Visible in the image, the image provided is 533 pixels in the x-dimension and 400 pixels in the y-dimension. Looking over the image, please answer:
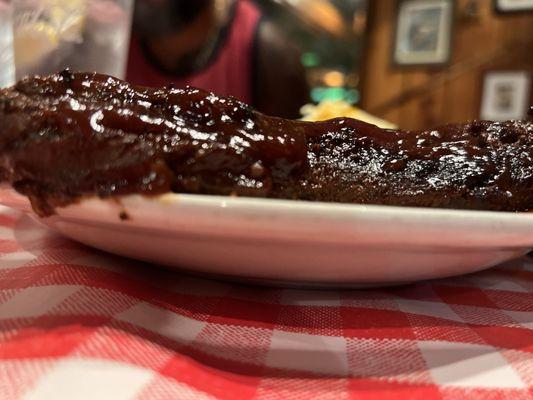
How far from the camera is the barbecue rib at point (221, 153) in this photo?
41 centimetres

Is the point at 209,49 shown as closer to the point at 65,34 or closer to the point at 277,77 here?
the point at 277,77

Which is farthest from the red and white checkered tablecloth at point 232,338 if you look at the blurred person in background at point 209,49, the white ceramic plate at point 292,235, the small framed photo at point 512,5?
the small framed photo at point 512,5

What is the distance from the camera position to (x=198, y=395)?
1.08 feet

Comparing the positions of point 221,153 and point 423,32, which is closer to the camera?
point 221,153

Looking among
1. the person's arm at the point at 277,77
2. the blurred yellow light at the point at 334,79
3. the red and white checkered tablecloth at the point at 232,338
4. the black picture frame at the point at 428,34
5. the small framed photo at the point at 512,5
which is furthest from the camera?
the blurred yellow light at the point at 334,79

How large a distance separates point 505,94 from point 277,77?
175cm

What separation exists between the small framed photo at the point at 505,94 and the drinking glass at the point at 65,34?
3.17 metres

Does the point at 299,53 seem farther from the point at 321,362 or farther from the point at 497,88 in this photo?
the point at 321,362

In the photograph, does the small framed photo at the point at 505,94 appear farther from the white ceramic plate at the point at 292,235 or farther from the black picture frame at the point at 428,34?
the white ceramic plate at the point at 292,235

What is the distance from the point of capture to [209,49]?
9.12 feet

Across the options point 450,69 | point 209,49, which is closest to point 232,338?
point 209,49

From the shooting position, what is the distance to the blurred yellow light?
383 centimetres

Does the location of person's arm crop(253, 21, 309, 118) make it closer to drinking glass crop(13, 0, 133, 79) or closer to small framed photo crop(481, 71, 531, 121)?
small framed photo crop(481, 71, 531, 121)

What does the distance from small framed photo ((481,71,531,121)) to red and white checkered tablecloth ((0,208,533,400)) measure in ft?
11.5
